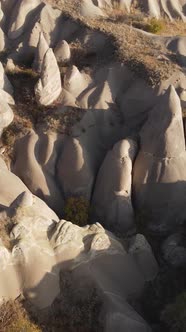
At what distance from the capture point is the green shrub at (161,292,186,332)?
37.4 ft

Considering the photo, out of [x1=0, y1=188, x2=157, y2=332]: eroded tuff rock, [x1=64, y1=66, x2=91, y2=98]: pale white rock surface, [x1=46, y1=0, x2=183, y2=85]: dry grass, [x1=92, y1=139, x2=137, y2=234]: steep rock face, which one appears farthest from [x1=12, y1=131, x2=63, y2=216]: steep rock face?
[x1=46, y1=0, x2=183, y2=85]: dry grass

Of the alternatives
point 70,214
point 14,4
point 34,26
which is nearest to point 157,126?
point 70,214

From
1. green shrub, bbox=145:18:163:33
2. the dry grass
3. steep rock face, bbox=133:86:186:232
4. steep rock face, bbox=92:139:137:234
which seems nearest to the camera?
steep rock face, bbox=133:86:186:232

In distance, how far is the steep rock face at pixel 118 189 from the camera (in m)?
15.6

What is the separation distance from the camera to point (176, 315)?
11547 mm

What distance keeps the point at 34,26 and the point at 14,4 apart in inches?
87.1

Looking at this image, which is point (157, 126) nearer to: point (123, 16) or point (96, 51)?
point (96, 51)

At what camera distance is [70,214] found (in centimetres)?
1573

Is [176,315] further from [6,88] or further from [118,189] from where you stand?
[6,88]

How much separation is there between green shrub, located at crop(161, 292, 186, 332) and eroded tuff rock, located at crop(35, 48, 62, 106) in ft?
30.9

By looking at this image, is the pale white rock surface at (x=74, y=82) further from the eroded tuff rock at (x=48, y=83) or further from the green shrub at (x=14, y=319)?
the green shrub at (x=14, y=319)

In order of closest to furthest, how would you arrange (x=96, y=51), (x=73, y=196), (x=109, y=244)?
1. (x=109, y=244)
2. (x=73, y=196)
3. (x=96, y=51)

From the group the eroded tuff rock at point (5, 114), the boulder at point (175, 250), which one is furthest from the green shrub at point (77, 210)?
the eroded tuff rock at point (5, 114)

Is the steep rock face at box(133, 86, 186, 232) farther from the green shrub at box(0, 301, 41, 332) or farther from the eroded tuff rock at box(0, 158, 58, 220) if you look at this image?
the green shrub at box(0, 301, 41, 332)
